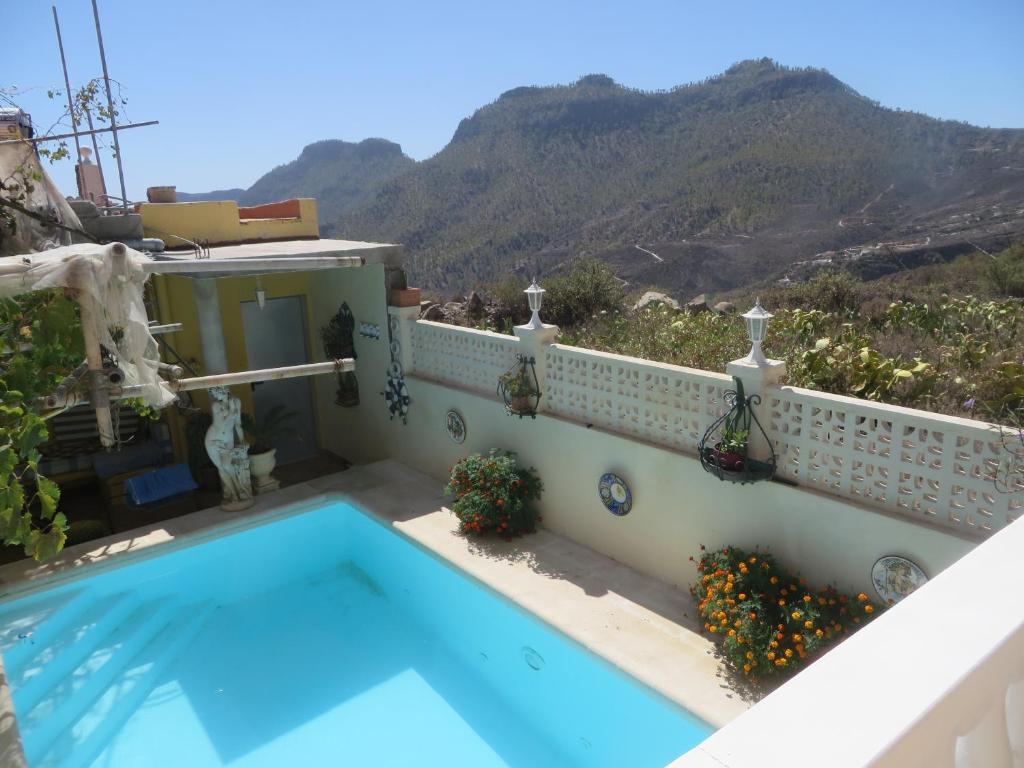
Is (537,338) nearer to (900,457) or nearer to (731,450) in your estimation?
(731,450)

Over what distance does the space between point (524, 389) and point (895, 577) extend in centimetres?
391

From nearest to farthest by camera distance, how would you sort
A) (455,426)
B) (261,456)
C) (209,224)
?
(455,426)
(261,456)
(209,224)

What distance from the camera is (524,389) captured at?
7352 millimetres

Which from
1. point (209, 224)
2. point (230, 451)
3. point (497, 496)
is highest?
point (209, 224)

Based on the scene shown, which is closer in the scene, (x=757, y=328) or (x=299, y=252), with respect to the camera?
(x=757, y=328)

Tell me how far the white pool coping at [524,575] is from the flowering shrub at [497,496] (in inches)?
6.7

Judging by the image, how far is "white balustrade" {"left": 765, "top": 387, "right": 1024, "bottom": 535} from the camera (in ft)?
13.8

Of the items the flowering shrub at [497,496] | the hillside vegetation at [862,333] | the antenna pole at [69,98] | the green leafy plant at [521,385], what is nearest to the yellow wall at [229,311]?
the antenna pole at [69,98]

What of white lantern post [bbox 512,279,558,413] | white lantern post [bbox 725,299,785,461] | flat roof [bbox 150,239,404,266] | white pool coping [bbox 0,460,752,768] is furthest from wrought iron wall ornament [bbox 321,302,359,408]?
white lantern post [bbox 725,299,785,461]

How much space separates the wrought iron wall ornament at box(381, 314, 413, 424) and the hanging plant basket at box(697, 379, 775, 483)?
5.10m

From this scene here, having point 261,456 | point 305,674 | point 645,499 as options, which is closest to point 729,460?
point 645,499

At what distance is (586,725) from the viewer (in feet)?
17.7

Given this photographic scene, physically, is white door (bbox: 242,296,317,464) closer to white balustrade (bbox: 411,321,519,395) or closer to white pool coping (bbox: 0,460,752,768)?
white pool coping (bbox: 0,460,752,768)

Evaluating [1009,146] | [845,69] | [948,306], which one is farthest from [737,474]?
[845,69]
